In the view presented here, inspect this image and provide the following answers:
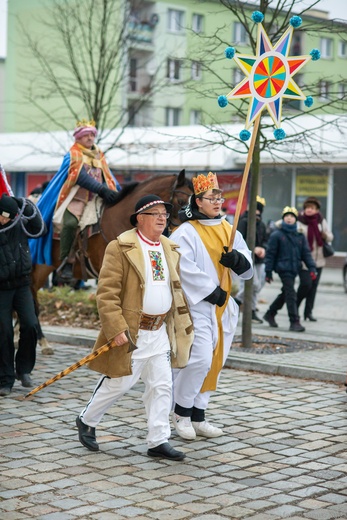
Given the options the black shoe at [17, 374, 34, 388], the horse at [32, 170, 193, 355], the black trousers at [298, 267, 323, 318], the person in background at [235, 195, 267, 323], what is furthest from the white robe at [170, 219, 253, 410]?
the black trousers at [298, 267, 323, 318]

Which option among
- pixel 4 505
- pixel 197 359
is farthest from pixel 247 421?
pixel 4 505

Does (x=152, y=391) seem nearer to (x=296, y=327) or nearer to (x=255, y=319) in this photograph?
(x=296, y=327)

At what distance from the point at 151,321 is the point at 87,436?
0.94 m

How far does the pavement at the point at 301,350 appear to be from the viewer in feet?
33.3

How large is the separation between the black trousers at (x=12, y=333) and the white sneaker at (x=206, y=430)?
2275mm

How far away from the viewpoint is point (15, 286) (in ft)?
28.9

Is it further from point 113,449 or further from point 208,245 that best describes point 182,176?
point 113,449

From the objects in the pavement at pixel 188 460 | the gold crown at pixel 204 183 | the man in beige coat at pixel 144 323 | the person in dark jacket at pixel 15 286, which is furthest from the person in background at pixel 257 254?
the man in beige coat at pixel 144 323

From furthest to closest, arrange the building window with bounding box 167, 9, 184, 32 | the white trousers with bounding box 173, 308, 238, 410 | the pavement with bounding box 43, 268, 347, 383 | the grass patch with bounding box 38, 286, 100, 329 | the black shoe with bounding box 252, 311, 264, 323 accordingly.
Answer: the building window with bounding box 167, 9, 184, 32
the black shoe with bounding box 252, 311, 264, 323
the grass patch with bounding box 38, 286, 100, 329
the pavement with bounding box 43, 268, 347, 383
the white trousers with bounding box 173, 308, 238, 410

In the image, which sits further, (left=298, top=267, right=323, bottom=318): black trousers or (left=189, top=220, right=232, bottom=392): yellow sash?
(left=298, top=267, right=323, bottom=318): black trousers

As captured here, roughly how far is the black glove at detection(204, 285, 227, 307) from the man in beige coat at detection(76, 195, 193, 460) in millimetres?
396

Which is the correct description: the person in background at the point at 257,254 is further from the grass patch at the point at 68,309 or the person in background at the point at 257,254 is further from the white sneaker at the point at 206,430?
the white sneaker at the point at 206,430

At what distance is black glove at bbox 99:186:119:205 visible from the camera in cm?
1087

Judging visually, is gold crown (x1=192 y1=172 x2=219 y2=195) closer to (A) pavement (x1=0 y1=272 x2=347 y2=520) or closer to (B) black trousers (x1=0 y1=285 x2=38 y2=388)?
(A) pavement (x1=0 y1=272 x2=347 y2=520)
